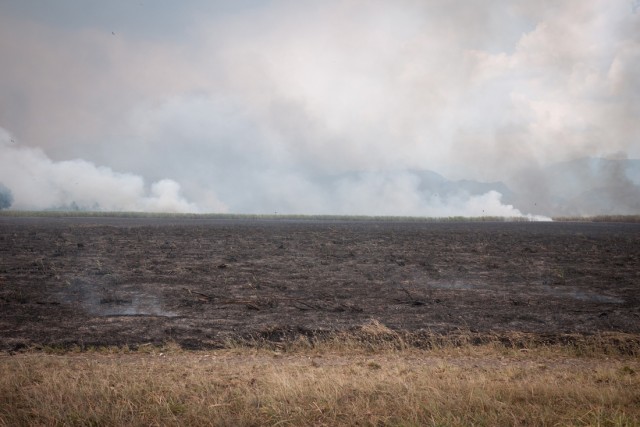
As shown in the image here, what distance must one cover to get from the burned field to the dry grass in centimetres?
308

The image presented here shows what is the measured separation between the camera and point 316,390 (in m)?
8.77

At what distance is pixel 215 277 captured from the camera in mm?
25531

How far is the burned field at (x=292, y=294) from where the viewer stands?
15.5 meters

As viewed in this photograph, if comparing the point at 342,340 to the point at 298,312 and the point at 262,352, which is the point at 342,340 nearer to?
the point at 262,352

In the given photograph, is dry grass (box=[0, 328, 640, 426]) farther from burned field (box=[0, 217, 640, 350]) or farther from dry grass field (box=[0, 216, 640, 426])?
burned field (box=[0, 217, 640, 350])

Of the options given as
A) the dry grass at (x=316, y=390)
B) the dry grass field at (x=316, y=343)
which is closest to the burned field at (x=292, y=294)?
the dry grass field at (x=316, y=343)

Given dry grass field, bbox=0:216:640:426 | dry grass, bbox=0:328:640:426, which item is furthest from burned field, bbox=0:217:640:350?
dry grass, bbox=0:328:640:426

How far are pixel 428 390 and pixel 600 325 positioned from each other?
10345 millimetres

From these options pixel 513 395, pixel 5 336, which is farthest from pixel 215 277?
pixel 513 395

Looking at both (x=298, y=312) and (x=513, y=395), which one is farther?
(x=298, y=312)

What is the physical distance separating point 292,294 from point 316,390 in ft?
41.5

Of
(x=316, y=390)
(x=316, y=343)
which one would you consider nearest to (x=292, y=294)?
(x=316, y=343)

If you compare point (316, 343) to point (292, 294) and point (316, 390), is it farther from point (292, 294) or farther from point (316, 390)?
point (292, 294)

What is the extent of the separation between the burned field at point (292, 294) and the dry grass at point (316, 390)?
121 inches
